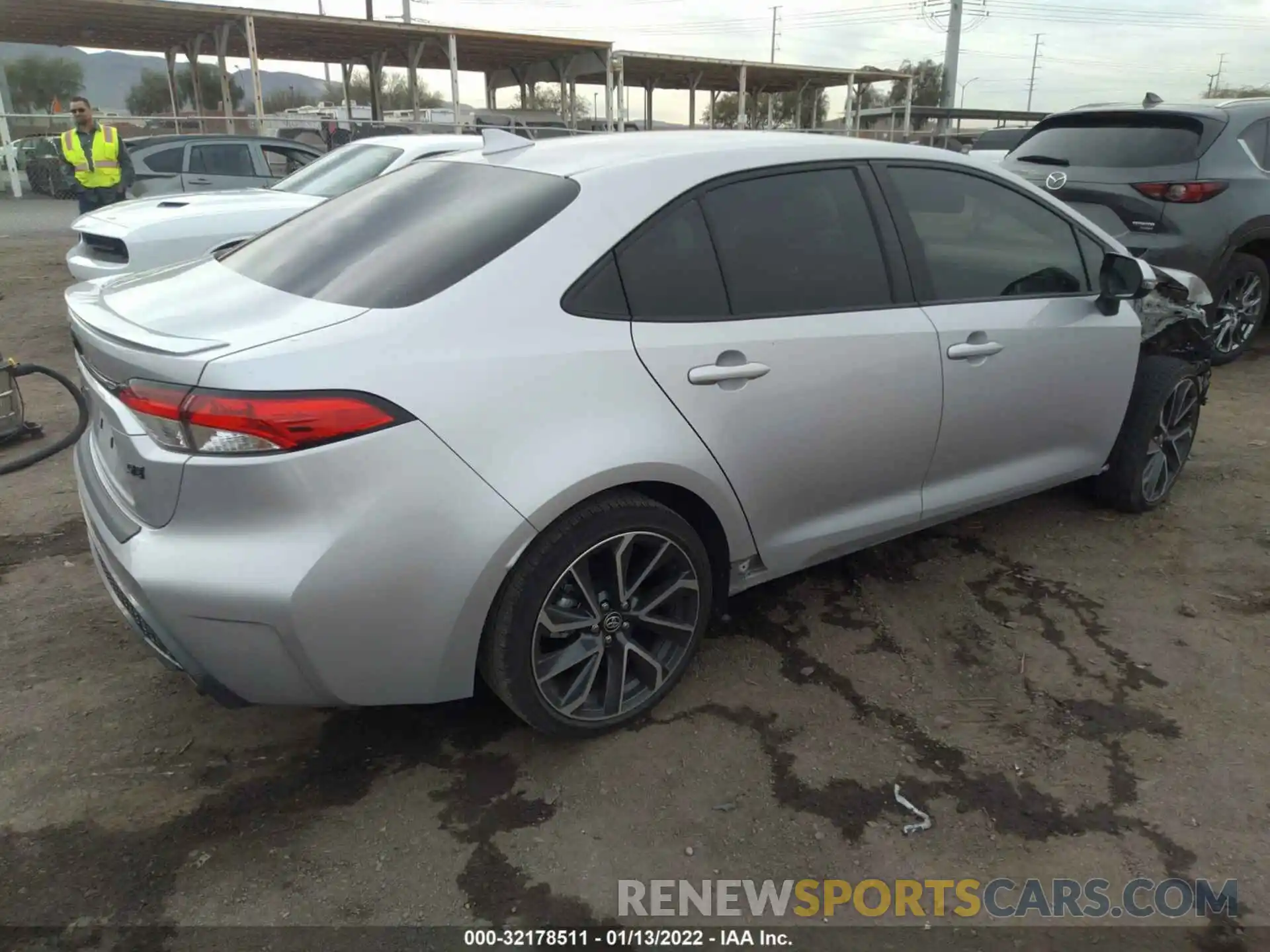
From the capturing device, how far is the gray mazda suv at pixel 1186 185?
623 centimetres

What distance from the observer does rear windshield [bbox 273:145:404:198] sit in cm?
693

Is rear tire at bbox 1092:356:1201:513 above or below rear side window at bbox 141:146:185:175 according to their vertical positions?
below

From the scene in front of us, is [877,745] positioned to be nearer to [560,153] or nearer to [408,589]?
[408,589]

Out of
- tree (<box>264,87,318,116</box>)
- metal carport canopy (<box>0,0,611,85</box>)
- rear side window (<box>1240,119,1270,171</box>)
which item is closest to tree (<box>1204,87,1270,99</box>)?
rear side window (<box>1240,119,1270,171</box>)

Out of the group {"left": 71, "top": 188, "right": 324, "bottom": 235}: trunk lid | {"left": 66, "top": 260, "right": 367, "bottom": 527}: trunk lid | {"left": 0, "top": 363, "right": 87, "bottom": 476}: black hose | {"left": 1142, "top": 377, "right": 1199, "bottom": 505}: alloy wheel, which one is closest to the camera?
{"left": 66, "top": 260, "right": 367, "bottom": 527}: trunk lid

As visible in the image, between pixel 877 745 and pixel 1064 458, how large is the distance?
5.64ft

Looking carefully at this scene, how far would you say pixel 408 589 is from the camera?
85.6 inches

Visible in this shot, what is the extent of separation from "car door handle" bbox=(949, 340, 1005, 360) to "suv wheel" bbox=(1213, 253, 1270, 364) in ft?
14.3

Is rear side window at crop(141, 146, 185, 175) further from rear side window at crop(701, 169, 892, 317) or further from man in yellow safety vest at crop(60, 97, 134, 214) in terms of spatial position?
rear side window at crop(701, 169, 892, 317)

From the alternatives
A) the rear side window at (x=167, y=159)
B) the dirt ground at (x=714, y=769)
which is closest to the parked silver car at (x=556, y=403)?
the dirt ground at (x=714, y=769)

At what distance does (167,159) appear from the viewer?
11.6m

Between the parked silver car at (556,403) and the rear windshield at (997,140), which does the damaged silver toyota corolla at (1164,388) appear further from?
the rear windshield at (997,140)

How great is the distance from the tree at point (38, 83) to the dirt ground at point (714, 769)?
65.4m

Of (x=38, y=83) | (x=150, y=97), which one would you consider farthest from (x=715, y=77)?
(x=38, y=83)
